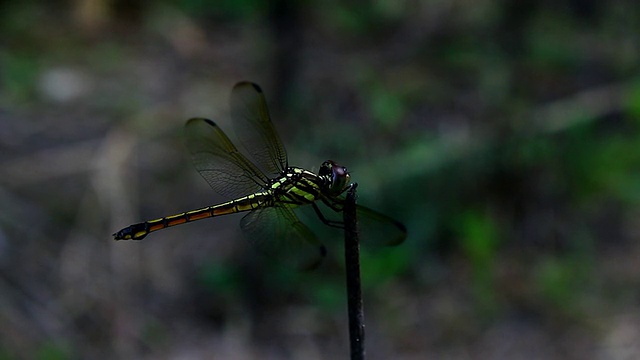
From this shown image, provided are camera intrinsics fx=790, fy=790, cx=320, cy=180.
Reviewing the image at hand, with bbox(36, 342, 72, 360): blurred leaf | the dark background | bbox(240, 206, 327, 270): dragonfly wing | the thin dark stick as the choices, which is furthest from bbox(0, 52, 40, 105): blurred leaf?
the thin dark stick

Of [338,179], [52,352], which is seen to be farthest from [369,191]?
[338,179]

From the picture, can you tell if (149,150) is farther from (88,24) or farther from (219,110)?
(88,24)

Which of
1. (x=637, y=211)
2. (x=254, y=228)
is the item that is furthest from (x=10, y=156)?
(x=637, y=211)

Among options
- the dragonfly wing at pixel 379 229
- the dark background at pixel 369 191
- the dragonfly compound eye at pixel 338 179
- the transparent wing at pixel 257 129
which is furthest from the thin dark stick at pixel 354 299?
the dark background at pixel 369 191

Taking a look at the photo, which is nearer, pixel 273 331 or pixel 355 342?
pixel 355 342

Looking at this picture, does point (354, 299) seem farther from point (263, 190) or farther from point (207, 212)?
point (207, 212)
